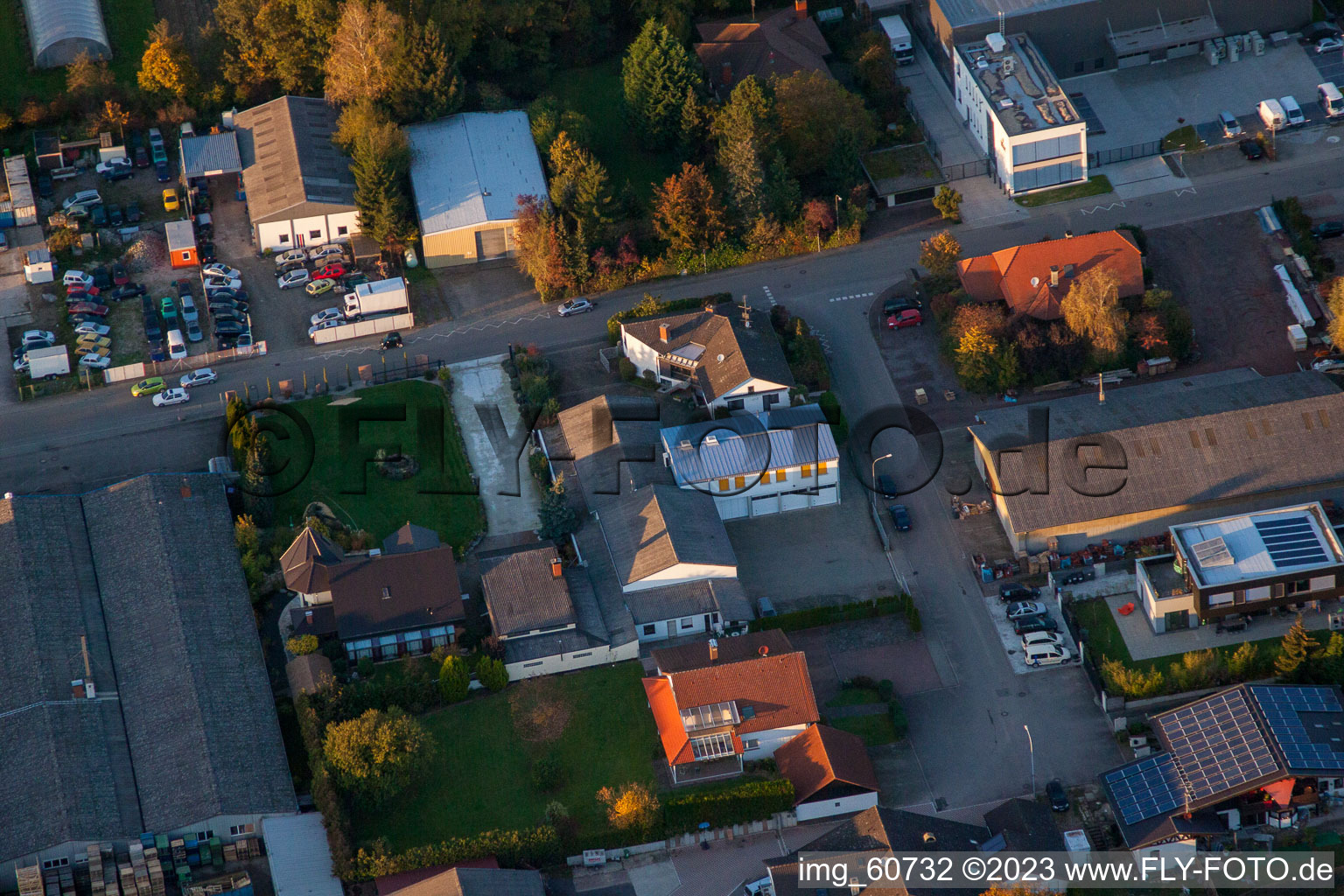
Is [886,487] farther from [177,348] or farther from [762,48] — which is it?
[177,348]

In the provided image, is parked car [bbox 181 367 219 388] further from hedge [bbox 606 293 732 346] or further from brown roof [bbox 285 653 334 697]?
hedge [bbox 606 293 732 346]

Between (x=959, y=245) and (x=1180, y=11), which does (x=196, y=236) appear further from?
(x=1180, y=11)

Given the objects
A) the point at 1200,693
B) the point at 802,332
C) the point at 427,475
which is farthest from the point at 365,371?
the point at 1200,693

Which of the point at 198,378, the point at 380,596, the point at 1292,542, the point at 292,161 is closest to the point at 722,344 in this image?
the point at 380,596

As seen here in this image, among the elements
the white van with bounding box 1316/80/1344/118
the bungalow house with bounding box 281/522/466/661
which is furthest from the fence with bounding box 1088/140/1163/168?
the bungalow house with bounding box 281/522/466/661

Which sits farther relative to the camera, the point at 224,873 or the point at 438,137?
the point at 438,137

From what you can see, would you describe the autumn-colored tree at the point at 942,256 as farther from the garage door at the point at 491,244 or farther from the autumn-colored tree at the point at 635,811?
the autumn-colored tree at the point at 635,811
